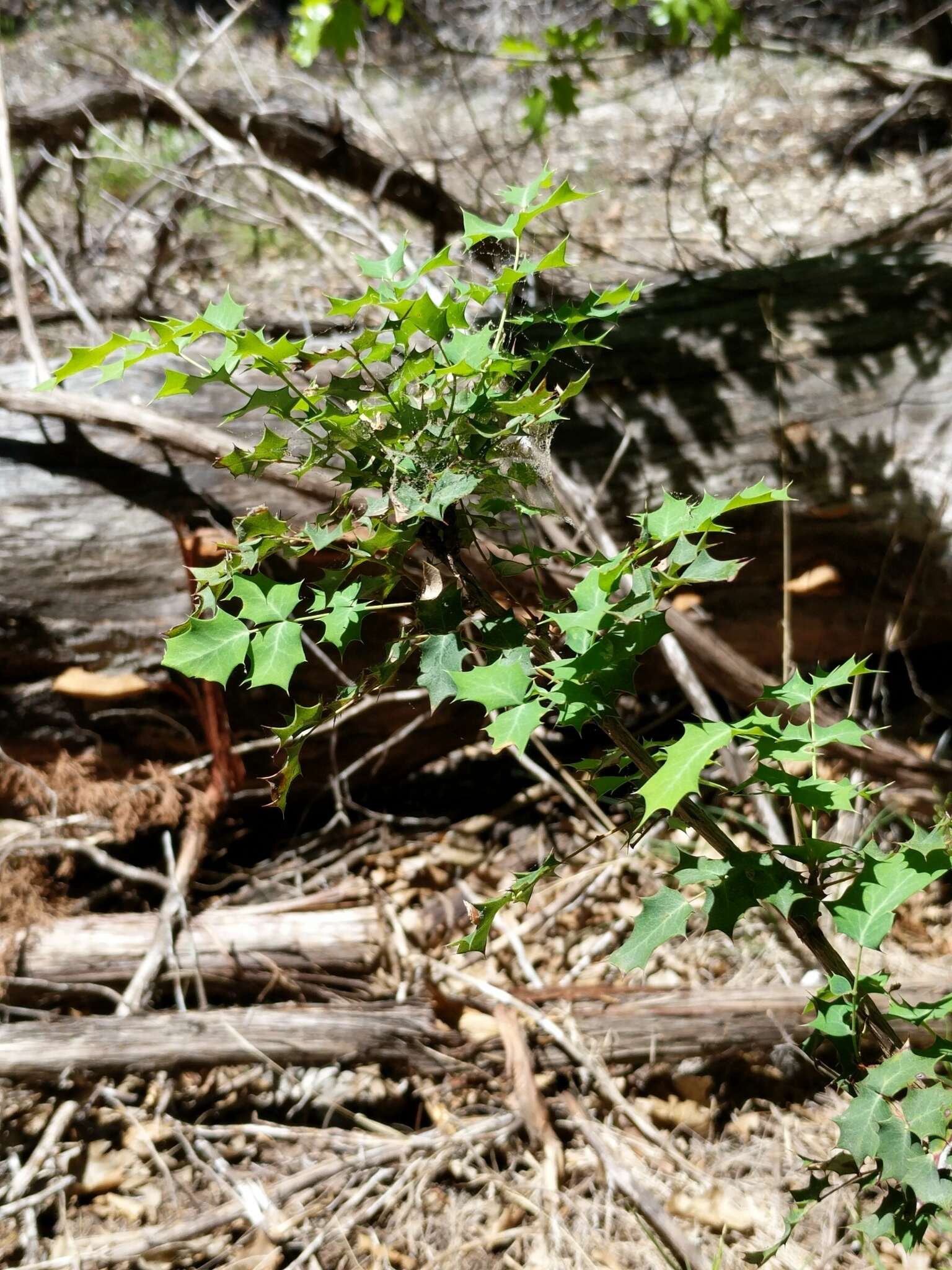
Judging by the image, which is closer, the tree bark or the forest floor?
the forest floor

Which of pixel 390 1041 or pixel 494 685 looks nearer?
pixel 494 685

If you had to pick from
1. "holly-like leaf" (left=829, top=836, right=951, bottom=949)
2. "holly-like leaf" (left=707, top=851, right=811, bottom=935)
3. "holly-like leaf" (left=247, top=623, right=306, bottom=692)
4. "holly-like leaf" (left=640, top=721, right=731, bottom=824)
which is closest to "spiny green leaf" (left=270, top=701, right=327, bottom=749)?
"holly-like leaf" (left=247, top=623, right=306, bottom=692)

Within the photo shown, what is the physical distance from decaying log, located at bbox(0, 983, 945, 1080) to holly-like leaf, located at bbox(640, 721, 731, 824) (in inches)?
46.0

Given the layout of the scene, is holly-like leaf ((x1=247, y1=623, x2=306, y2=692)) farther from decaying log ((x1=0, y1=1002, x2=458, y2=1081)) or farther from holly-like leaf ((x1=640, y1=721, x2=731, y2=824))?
decaying log ((x1=0, y1=1002, x2=458, y2=1081))

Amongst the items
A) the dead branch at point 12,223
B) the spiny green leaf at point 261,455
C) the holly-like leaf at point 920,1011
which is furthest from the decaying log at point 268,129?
the holly-like leaf at point 920,1011

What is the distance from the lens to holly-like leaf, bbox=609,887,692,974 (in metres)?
0.97

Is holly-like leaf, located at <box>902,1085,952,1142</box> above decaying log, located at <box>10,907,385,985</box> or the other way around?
above

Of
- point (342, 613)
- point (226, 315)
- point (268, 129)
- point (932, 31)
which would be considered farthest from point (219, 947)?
point (932, 31)

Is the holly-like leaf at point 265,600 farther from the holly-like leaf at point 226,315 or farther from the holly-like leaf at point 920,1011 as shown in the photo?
the holly-like leaf at point 920,1011

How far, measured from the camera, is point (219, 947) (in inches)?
80.1

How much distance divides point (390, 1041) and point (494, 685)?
1192mm

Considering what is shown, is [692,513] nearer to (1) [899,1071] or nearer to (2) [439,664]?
(2) [439,664]

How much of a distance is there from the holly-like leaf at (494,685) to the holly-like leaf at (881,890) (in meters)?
0.41

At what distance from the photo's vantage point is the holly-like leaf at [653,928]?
970 millimetres
